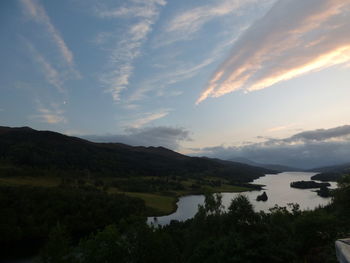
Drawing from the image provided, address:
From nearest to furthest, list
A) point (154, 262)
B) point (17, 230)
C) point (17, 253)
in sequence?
point (154, 262), point (17, 253), point (17, 230)

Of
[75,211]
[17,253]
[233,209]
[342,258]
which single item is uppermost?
[342,258]

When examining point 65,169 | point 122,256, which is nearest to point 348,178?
point 122,256

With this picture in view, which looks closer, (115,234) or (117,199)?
(115,234)

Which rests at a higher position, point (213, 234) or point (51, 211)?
point (213, 234)

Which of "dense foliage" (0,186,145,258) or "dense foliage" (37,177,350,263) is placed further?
"dense foliage" (0,186,145,258)

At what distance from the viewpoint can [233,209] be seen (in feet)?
93.4

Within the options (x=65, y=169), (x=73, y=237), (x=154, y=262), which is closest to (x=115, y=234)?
(x=154, y=262)

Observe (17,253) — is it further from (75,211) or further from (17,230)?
(75,211)

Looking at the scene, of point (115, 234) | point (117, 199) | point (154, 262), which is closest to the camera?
point (154, 262)

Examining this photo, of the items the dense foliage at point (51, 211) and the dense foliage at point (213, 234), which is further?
the dense foliage at point (51, 211)

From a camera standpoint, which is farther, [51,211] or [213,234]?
[51,211]

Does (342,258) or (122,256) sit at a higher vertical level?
(342,258)

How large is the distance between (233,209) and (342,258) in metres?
25.6

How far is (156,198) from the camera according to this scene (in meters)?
131
